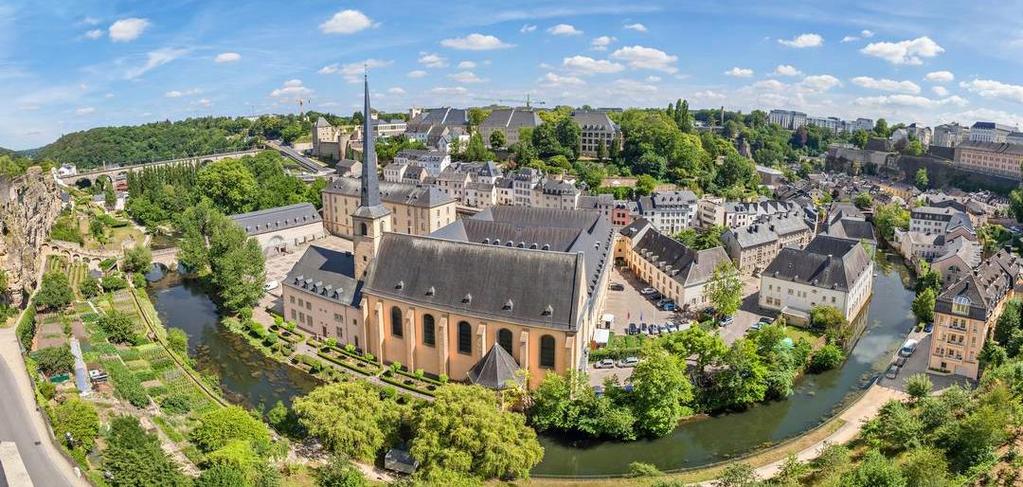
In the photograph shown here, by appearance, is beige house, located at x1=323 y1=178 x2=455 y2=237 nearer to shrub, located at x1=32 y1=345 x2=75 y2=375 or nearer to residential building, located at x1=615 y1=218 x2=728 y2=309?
residential building, located at x1=615 y1=218 x2=728 y2=309

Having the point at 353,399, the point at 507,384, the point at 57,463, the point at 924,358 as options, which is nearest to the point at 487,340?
the point at 507,384

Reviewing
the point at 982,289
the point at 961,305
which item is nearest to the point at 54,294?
the point at 961,305

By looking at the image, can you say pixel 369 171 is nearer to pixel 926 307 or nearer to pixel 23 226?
pixel 23 226

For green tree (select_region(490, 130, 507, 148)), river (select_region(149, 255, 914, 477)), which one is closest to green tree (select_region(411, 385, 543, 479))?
river (select_region(149, 255, 914, 477))

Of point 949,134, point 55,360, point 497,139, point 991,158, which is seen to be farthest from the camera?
point 949,134

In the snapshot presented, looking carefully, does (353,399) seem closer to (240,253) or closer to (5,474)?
(5,474)

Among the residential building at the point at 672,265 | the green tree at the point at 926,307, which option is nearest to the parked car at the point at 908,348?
the green tree at the point at 926,307
